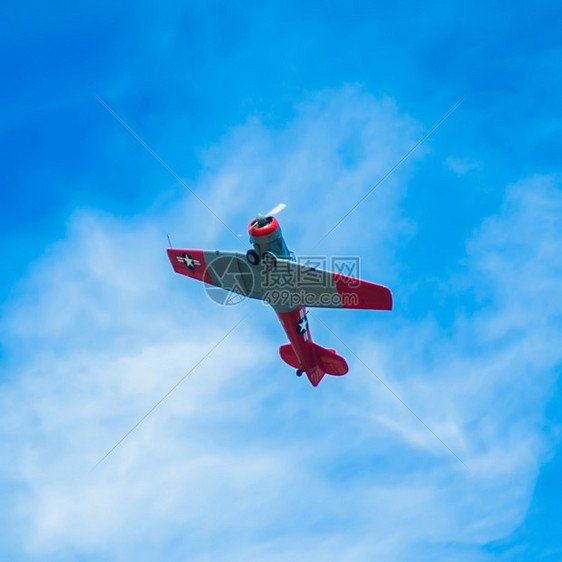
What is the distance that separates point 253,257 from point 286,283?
5.66 feet

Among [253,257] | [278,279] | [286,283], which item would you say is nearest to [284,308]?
[286,283]

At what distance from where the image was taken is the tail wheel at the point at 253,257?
21.6 m

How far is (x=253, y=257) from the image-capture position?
71.2 ft

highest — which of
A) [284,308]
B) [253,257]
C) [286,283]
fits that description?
[253,257]

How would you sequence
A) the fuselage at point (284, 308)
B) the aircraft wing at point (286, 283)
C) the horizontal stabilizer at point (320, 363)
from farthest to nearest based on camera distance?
the horizontal stabilizer at point (320, 363) → the aircraft wing at point (286, 283) → the fuselage at point (284, 308)

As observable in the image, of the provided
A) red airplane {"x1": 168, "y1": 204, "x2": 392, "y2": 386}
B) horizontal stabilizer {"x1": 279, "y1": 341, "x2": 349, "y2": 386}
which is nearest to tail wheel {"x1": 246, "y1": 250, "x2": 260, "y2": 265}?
red airplane {"x1": 168, "y1": 204, "x2": 392, "y2": 386}

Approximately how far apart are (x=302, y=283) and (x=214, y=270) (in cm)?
437

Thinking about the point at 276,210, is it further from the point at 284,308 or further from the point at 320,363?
the point at 320,363

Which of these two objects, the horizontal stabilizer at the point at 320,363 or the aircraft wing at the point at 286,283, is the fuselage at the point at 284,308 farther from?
the aircraft wing at the point at 286,283

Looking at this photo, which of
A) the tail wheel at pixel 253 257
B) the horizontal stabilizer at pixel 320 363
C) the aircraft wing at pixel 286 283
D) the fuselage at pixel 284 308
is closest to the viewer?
the fuselage at pixel 284 308

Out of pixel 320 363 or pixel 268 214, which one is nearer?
pixel 268 214

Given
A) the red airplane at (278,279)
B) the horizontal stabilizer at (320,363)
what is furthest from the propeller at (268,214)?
the horizontal stabilizer at (320,363)

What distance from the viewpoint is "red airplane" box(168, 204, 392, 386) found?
2116 cm

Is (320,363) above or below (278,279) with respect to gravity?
above
